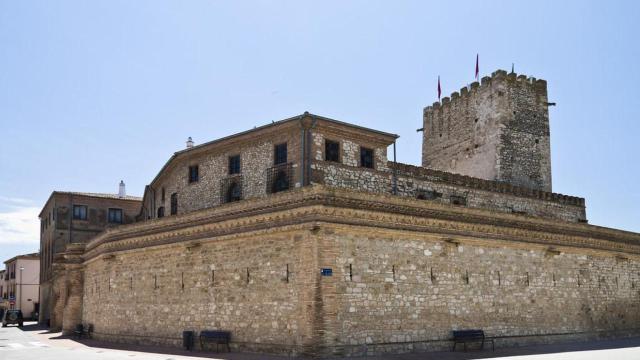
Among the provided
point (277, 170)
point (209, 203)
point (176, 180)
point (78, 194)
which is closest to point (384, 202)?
point (277, 170)

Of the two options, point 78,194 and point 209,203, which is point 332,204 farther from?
point 78,194

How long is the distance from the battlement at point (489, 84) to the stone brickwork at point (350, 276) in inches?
456

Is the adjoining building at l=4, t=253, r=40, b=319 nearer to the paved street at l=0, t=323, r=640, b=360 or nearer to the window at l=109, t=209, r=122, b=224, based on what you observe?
the window at l=109, t=209, r=122, b=224

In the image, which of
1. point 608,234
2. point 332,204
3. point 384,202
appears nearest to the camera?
point 332,204

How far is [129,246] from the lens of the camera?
2520cm

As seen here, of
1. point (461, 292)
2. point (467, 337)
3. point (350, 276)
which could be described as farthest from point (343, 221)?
point (467, 337)

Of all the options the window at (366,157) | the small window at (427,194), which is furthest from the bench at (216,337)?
the small window at (427,194)

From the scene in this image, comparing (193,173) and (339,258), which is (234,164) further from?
(339,258)

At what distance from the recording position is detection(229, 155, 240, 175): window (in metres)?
26.0

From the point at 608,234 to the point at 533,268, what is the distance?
20.0 feet

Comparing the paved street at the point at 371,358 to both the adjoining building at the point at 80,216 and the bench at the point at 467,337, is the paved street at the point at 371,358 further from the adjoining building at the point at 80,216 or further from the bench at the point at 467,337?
the adjoining building at the point at 80,216

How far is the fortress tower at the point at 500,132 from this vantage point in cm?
3453

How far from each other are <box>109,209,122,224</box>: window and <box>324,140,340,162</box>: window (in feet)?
91.3

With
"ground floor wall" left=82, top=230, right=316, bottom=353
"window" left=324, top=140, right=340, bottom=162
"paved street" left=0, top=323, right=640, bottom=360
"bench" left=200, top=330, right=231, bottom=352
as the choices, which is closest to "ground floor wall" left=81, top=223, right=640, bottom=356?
"ground floor wall" left=82, top=230, right=316, bottom=353
